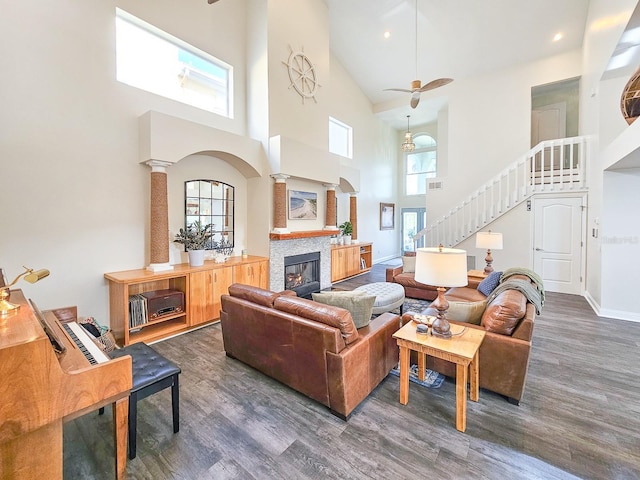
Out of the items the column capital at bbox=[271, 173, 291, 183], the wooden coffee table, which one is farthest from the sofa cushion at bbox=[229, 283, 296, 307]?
the column capital at bbox=[271, 173, 291, 183]

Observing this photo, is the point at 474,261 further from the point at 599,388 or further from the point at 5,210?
the point at 5,210

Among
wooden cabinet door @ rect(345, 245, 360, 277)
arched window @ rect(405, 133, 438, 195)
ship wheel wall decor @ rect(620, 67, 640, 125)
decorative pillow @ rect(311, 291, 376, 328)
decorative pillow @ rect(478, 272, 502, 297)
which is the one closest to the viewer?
decorative pillow @ rect(311, 291, 376, 328)

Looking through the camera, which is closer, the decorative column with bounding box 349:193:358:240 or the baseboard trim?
the baseboard trim

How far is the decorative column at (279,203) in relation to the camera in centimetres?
519

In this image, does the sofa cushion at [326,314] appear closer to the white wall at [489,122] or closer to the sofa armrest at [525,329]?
the sofa armrest at [525,329]

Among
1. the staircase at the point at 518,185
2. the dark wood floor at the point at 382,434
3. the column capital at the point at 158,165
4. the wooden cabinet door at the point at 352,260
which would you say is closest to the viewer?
the dark wood floor at the point at 382,434

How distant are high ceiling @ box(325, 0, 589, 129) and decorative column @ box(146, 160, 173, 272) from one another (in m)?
5.58

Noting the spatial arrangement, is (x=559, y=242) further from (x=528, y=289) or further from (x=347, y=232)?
(x=347, y=232)

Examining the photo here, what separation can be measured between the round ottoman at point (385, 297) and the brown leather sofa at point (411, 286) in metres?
0.89

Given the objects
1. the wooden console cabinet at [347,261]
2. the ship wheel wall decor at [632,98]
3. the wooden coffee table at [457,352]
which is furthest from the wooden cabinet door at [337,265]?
the ship wheel wall decor at [632,98]

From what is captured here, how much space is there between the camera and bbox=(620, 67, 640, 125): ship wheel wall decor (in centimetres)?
302

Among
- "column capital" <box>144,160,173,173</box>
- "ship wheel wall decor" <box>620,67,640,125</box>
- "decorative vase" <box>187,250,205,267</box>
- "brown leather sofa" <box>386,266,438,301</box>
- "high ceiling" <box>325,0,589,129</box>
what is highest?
"high ceiling" <box>325,0,589,129</box>

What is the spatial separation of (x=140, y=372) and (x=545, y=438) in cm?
287

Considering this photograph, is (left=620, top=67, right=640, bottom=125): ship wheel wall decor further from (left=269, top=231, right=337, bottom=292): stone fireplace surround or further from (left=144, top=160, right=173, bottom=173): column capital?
(left=144, top=160, right=173, bottom=173): column capital
